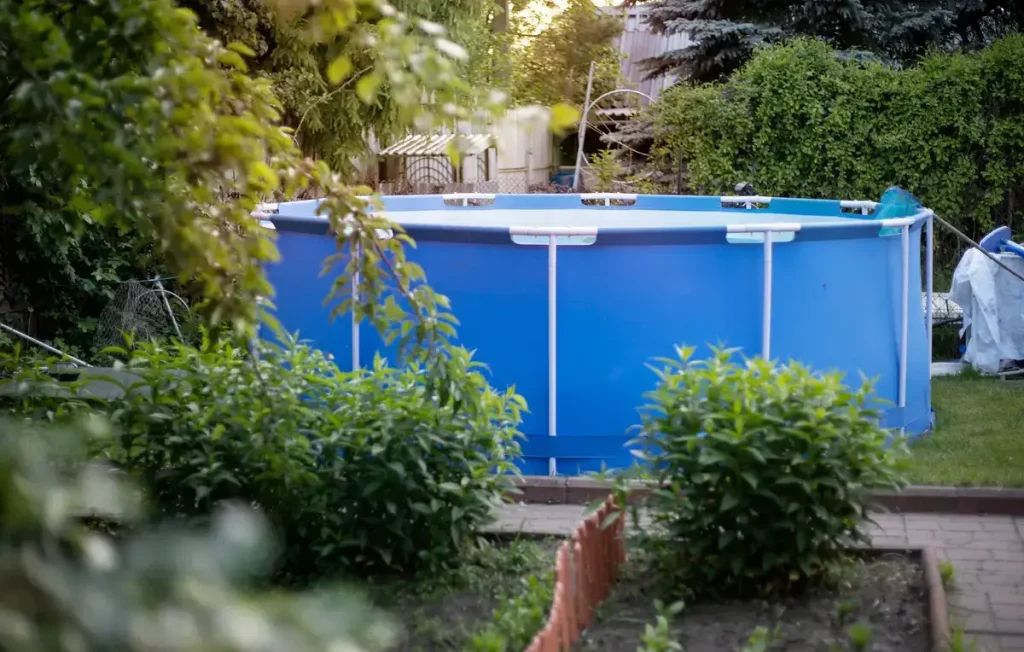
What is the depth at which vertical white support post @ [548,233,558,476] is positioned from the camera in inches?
275

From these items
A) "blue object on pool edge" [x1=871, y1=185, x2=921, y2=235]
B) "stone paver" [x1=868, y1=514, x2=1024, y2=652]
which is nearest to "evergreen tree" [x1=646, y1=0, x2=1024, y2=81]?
"blue object on pool edge" [x1=871, y1=185, x2=921, y2=235]

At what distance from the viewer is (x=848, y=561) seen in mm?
5039

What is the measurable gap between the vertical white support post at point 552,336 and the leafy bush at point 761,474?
2283 millimetres

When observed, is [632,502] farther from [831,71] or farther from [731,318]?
[831,71]

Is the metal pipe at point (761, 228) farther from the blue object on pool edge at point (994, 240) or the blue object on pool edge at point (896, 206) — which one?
the blue object on pool edge at point (994, 240)

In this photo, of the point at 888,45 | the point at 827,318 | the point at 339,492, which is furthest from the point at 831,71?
the point at 339,492

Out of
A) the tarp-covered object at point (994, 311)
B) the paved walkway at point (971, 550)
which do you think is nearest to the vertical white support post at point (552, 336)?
the paved walkway at point (971, 550)

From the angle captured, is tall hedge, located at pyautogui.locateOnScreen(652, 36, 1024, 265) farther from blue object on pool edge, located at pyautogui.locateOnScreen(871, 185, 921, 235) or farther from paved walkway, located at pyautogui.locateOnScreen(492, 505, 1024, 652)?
paved walkway, located at pyautogui.locateOnScreen(492, 505, 1024, 652)

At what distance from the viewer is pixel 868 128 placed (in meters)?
14.7

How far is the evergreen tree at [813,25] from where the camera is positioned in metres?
17.5

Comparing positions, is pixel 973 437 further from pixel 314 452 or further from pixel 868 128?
pixel 868 128

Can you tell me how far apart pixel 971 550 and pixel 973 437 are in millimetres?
2331

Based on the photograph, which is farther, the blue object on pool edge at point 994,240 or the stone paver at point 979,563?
the blue object on pool edge at point 994,240

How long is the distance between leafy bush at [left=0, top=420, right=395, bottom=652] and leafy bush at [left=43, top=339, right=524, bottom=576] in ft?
10.1
